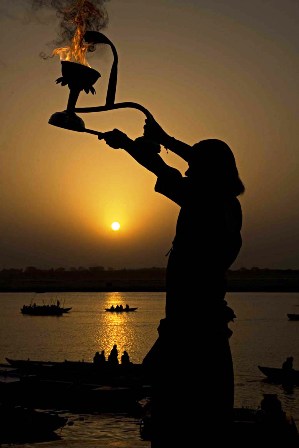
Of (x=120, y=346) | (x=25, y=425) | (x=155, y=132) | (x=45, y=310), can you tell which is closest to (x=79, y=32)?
(x=155, y=132)

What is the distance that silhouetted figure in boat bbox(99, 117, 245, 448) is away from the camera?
3699 millimetres

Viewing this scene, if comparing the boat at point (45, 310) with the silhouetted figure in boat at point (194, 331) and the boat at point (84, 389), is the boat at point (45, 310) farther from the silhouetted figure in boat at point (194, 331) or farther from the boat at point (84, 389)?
the silhouetted figure in boat at point (194, 331)

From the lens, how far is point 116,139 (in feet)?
13.0

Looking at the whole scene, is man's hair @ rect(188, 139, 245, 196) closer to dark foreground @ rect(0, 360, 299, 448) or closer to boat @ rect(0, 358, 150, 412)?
dark foreground @ rect(0, 360, 299, 448)

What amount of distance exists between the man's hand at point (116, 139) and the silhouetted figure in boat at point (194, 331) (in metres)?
0.30

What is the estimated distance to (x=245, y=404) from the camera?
33844 millimetres

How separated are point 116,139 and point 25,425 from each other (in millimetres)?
14831

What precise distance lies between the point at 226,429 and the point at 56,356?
59033 millimetres

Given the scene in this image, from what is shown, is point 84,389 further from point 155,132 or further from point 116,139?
point 116,139

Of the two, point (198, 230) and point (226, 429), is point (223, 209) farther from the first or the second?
Result: point (226, 429)

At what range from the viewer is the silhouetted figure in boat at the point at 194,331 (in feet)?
12.1

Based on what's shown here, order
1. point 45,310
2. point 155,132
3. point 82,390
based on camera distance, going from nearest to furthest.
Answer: point 155,132, point 82,390, point 45,310

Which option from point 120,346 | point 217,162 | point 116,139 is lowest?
point 120,346

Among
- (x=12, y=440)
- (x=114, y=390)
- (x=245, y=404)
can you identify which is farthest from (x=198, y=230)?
(x=245, y=404)
